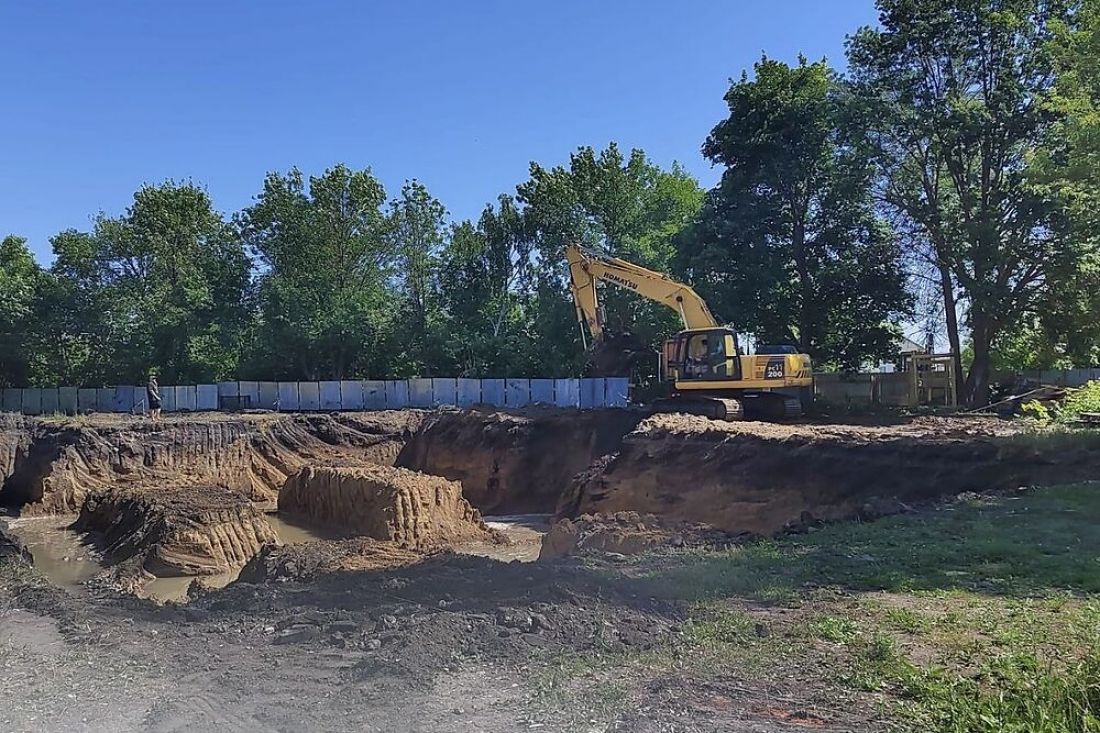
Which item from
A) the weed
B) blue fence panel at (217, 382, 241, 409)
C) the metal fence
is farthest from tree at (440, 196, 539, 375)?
the weed

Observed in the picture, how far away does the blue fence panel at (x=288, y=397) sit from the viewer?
3569cm

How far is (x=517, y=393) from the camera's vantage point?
35.6 metres

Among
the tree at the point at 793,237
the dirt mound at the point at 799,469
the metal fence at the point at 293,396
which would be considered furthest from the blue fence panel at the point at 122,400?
the tree at the point at 793,237

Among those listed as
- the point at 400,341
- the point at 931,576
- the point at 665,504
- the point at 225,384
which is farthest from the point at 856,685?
the point at 400,341

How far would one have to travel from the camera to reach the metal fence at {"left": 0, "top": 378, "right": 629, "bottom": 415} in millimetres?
35562

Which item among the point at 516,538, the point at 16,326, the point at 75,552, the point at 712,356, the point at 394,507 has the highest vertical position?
the point at 16,326

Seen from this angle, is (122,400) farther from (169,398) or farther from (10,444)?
(10,444)

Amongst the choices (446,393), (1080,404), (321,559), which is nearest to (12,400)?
(446,393)

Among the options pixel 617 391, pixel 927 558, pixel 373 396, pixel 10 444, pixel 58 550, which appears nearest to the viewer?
pixel 927 558

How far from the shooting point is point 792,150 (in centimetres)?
3052

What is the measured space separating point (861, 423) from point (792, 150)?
1209 cm

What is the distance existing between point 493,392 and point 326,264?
13400 mm

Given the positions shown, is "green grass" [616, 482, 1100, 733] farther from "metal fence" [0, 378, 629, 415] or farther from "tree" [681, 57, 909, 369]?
"metal fence" [0, 378, 629, 415]

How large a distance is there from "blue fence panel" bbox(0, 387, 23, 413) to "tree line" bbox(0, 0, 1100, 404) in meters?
3.07
